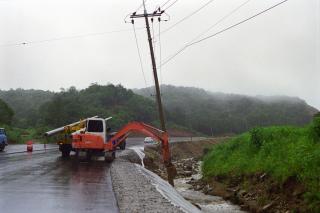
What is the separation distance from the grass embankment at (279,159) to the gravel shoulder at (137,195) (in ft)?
17.6

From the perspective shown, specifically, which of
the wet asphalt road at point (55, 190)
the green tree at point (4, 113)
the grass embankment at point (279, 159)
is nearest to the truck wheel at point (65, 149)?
the wet asphalt road at point (55, 190)

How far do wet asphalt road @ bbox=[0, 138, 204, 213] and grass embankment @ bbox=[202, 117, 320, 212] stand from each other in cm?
741

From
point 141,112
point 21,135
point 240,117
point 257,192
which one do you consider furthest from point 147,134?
point 240,117

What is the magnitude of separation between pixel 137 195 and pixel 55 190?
3.13 metres

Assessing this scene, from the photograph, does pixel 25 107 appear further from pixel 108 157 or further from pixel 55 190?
pixel 55 190

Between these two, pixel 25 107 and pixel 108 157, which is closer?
pixel 108 157

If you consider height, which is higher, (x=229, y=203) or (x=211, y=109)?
(x=211, y=109)

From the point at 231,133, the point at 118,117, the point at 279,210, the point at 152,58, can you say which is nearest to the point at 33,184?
the point at 279,210

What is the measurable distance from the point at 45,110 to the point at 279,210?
230ft

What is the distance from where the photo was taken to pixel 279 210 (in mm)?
19312

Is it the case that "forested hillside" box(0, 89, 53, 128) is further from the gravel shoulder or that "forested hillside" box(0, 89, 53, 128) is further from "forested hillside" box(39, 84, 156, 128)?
the gravel shoulder

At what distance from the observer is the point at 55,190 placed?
704 inches

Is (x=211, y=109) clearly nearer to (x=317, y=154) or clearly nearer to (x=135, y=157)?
(x=135, y=157)

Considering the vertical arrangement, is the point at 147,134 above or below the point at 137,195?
above
